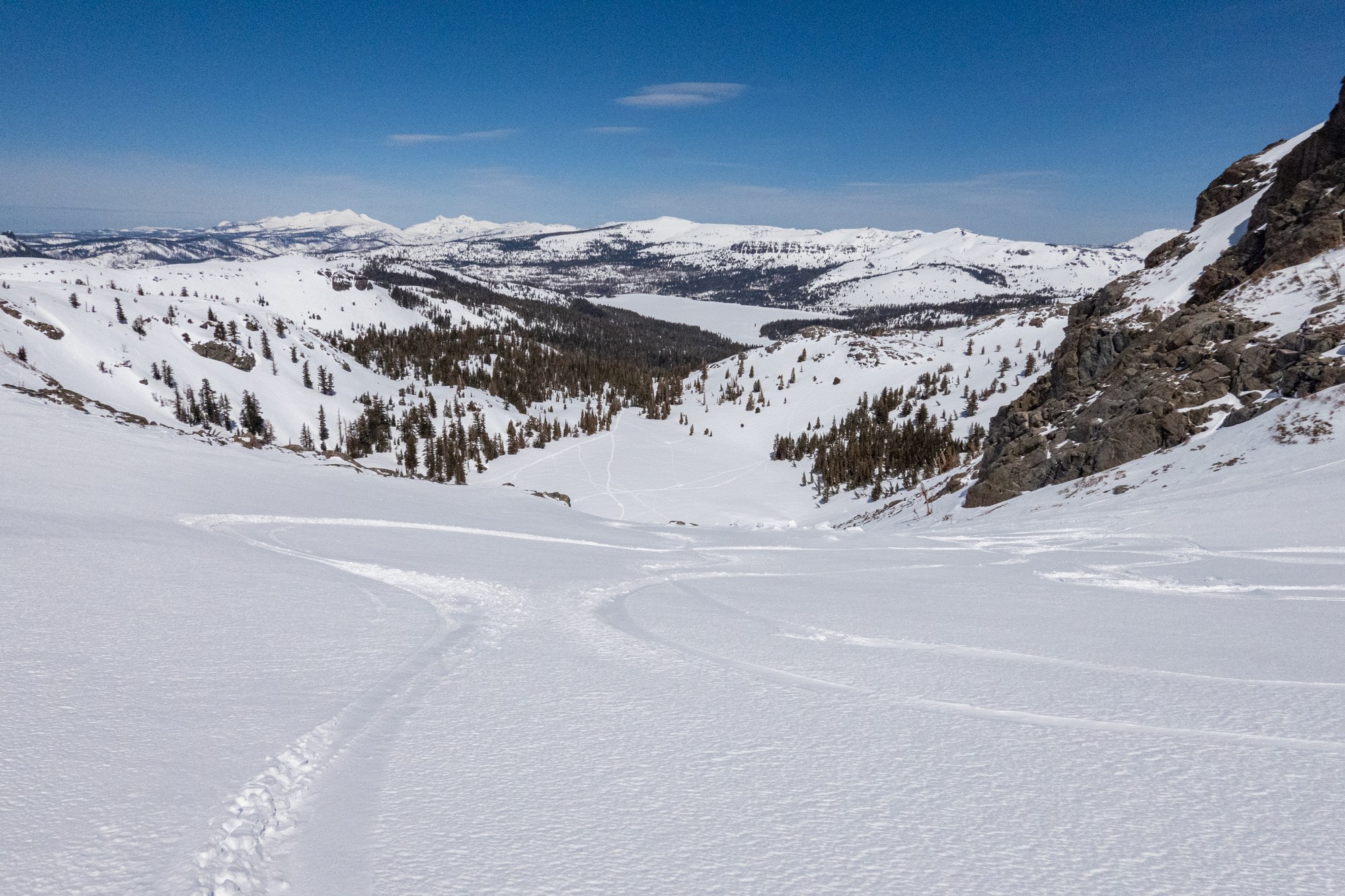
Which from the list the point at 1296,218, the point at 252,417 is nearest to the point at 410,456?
the point at 252,417


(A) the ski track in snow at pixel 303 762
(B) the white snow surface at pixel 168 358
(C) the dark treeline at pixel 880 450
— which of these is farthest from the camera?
(B) the white snow surface at pixel 168 358

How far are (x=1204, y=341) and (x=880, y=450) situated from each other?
5007 cm

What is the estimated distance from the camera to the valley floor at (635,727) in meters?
3.42

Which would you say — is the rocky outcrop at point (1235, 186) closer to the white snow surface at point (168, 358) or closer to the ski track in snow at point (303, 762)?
the ski track in snow at point (303, 762)

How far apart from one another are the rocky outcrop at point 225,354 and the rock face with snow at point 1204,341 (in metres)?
131

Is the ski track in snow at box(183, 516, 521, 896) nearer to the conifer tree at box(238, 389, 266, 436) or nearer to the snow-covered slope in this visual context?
the snow-covered slope

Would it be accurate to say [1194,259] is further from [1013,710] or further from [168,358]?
[168,358]

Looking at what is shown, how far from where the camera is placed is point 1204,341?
32531 mm

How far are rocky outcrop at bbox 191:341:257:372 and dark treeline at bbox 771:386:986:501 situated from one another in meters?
103

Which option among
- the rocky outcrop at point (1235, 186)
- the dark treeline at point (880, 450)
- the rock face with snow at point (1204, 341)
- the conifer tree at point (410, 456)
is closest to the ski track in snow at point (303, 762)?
the rock face with snow at point (1204, 341)

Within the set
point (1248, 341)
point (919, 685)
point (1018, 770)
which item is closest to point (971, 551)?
point (919, 685)

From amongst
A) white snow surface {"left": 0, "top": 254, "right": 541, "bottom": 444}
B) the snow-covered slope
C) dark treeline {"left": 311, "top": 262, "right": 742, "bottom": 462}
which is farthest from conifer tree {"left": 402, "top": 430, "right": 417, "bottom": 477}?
white snow surface {"left": 0, "top": 254, "right": 541, "bottom": 444}

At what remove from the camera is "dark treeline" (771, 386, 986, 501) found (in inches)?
2805

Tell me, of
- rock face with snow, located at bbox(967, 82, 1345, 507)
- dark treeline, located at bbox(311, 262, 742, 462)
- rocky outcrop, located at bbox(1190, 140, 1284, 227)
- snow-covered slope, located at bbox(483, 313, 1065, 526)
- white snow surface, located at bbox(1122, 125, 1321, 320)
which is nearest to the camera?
rock face with snow, located at bbox(967, 82, 1345, 507)
